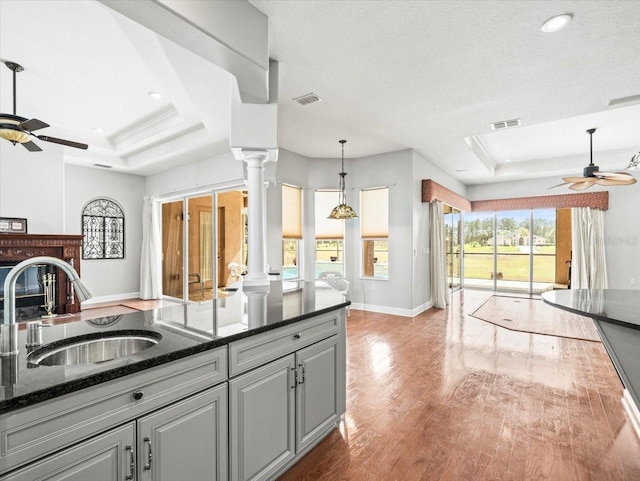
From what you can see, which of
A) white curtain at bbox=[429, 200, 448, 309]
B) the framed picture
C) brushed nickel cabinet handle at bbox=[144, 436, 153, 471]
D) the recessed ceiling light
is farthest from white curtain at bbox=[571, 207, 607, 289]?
the framed picture

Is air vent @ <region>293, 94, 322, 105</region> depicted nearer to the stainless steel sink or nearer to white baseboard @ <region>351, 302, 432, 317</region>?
→ the stainless steel sink

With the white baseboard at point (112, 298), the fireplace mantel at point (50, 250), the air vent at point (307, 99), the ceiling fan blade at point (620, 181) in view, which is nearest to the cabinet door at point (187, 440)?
the air vent at point (307, 99)

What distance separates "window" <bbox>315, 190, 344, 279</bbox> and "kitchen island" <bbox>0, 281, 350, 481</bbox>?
13.8 ft

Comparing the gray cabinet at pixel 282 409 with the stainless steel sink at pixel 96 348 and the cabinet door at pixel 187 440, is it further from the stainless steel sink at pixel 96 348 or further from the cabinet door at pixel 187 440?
the stainless steel sink at pixel 96 348

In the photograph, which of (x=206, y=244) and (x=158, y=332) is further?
(x=206, y=244)

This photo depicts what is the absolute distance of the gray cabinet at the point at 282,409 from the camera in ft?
5.14

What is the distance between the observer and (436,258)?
645 cm

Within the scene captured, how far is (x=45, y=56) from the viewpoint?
3.30 m

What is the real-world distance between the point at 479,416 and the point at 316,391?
136 centimetres

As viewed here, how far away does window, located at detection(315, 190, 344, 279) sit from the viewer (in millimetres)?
6500

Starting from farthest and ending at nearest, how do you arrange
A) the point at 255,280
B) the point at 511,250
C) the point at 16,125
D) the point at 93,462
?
the point at 511,250
the point at 16,125
the point at 255,280
the point at 93,462

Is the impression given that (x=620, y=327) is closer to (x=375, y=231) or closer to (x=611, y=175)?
(x=611, y=175)

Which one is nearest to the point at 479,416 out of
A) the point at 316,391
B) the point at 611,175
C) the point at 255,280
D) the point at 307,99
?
the point at 316,391

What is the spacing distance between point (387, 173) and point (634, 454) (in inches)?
192
